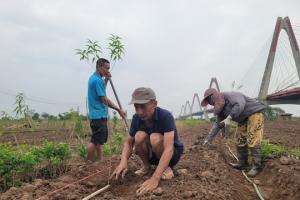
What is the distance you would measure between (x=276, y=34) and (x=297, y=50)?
1.76 m

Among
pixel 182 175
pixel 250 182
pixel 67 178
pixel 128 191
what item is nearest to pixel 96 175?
pixel 67 178

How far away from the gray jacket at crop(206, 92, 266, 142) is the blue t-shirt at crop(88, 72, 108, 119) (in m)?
1.69

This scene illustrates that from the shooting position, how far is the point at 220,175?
16.2 ft

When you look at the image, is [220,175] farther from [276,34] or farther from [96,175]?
[276,34]

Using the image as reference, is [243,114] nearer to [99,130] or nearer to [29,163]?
[99,130]

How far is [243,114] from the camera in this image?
5.65m

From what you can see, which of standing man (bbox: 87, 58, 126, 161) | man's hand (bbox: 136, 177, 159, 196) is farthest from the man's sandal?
standing man (bbox: 87, 58, 126, 161)

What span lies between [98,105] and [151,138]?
1837mm

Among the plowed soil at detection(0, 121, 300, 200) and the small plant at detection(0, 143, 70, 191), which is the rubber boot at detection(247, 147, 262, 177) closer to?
the plowed soil at detection(0, 121, 300, 200)

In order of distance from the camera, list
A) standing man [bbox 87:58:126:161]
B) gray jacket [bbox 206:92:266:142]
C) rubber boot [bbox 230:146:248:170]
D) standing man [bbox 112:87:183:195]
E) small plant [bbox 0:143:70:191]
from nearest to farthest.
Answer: standing man [bbox 112:87:183:195], small plant [bbox 0:143:70:191], gray jacket [bbox 206:92:266:142], standing man [bbox 87:58:126:161], rubber boot [bbox 230:146:248:170]

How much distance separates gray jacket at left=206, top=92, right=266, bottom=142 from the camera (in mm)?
5358

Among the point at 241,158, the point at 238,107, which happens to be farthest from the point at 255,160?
the point at 238,107

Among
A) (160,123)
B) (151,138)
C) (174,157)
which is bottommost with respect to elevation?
(174,157)

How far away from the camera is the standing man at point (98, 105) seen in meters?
5.62
